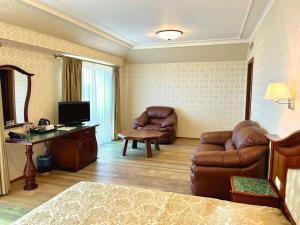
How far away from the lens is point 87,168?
423 cm

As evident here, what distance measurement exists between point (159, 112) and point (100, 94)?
181cm

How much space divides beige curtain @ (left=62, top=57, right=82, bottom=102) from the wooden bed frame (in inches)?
150

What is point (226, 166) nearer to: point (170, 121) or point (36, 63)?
point (170, 121)

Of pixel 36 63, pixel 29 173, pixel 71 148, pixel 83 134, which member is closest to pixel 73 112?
pixel 83 134

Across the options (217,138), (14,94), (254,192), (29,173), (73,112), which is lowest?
(29,173)

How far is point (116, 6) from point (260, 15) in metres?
2.30

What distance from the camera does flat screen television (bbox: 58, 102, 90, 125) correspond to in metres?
4.30

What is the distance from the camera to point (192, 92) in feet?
22.0

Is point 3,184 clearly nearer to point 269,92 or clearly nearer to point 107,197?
point 107,197

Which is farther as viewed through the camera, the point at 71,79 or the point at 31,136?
the point at 71,79

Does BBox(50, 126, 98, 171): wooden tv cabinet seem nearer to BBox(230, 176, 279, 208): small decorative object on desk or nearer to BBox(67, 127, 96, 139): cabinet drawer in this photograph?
BBox(67, 127, 96, 139): cabinet drawer

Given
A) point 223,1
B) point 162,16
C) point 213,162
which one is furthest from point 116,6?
point 213,162

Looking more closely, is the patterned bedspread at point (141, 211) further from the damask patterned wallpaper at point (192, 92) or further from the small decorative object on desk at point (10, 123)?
the damask patterned wallpaper at point (192, 92)

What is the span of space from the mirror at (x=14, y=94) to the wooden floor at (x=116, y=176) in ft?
3.39
